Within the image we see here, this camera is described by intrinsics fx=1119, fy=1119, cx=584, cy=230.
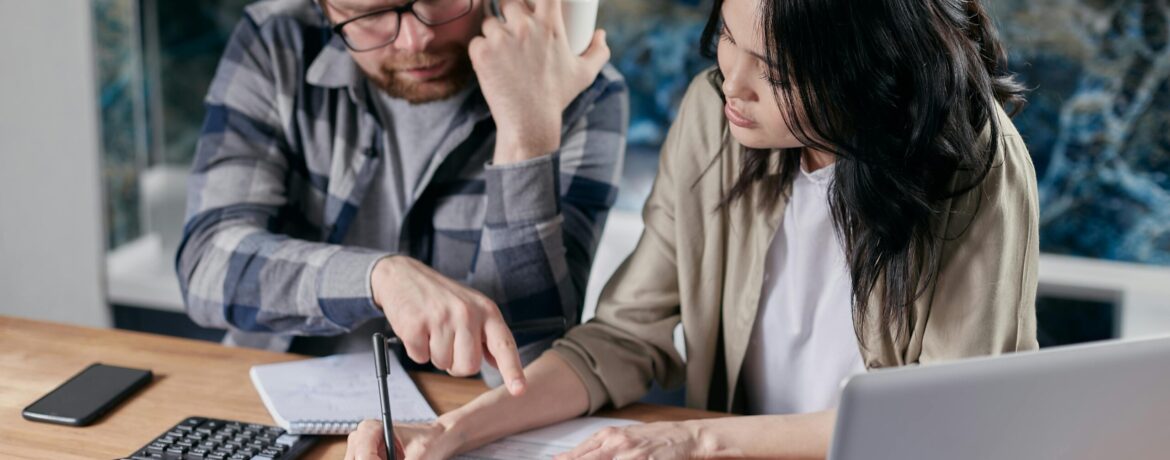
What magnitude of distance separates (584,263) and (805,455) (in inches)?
22.4

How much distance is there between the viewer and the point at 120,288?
307 centimetres

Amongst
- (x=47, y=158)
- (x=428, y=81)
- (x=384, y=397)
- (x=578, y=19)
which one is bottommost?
(x=47, y=158)

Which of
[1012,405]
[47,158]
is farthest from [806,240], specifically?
[47,158]

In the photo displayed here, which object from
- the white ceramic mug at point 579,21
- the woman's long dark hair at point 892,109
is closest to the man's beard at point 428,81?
the white ceramic mug at point 579,21

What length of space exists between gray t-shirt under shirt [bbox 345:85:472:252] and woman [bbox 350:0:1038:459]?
38cm

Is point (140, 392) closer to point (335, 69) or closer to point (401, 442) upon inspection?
point (401, 442)

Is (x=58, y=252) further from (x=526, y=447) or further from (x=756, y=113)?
(x=756, y=113)

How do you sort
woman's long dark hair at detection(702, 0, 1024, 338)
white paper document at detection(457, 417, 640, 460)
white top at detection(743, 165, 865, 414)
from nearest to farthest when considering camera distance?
1. woman's long dark hair at detection(702, 0, 1024, 338)
2. white paper document at detection(457, 417, 640, 460)
3. white top at detection(743, 165, 865, 414)

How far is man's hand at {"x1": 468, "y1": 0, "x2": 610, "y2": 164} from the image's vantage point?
154 cm

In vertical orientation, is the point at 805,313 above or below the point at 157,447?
above

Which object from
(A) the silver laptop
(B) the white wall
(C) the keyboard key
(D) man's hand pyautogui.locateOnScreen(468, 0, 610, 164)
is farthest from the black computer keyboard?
(B) the white wall

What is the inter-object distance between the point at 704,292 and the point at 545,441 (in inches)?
12.3

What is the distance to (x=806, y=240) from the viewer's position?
1405mm

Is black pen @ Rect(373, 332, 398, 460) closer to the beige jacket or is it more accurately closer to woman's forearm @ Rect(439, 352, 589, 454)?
woman's forearm @ Rect(439, 352, 589, 454)
